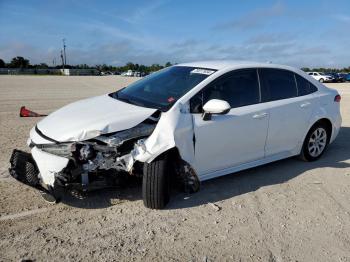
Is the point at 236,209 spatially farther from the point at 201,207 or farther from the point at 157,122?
the point at 157,122

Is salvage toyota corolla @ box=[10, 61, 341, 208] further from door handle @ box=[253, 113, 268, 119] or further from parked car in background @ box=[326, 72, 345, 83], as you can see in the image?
parked car in background @ box=[326, 72, 345, 83]

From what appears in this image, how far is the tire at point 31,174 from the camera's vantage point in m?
4.05

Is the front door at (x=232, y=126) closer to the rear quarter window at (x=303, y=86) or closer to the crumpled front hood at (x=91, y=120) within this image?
the crumpled front hood at (x=91, y=120)

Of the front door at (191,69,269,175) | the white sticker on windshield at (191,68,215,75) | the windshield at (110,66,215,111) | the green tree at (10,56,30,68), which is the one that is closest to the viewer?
the front door at (191,69,269,175)

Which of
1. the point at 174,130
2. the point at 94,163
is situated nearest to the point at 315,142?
the point at 174,130

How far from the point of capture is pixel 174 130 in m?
4.11

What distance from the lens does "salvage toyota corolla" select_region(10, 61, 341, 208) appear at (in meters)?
3.95

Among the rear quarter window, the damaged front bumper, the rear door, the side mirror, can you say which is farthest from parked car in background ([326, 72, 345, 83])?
the damaged front bumper

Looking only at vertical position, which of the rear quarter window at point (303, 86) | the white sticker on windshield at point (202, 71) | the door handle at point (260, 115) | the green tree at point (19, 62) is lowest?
the green tree at point (19, 62)

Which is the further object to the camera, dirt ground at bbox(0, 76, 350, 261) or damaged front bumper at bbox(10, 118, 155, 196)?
damaged front bumper at bbox(10, 118, 155, 196)

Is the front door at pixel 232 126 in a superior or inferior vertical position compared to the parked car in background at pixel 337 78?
superior

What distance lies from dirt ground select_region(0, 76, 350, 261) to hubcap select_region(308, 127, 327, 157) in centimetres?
76

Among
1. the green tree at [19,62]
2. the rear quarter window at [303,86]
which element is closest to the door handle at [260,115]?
the rear quarter window at [303,86]

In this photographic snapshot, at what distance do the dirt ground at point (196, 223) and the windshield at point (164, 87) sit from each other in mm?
1168
